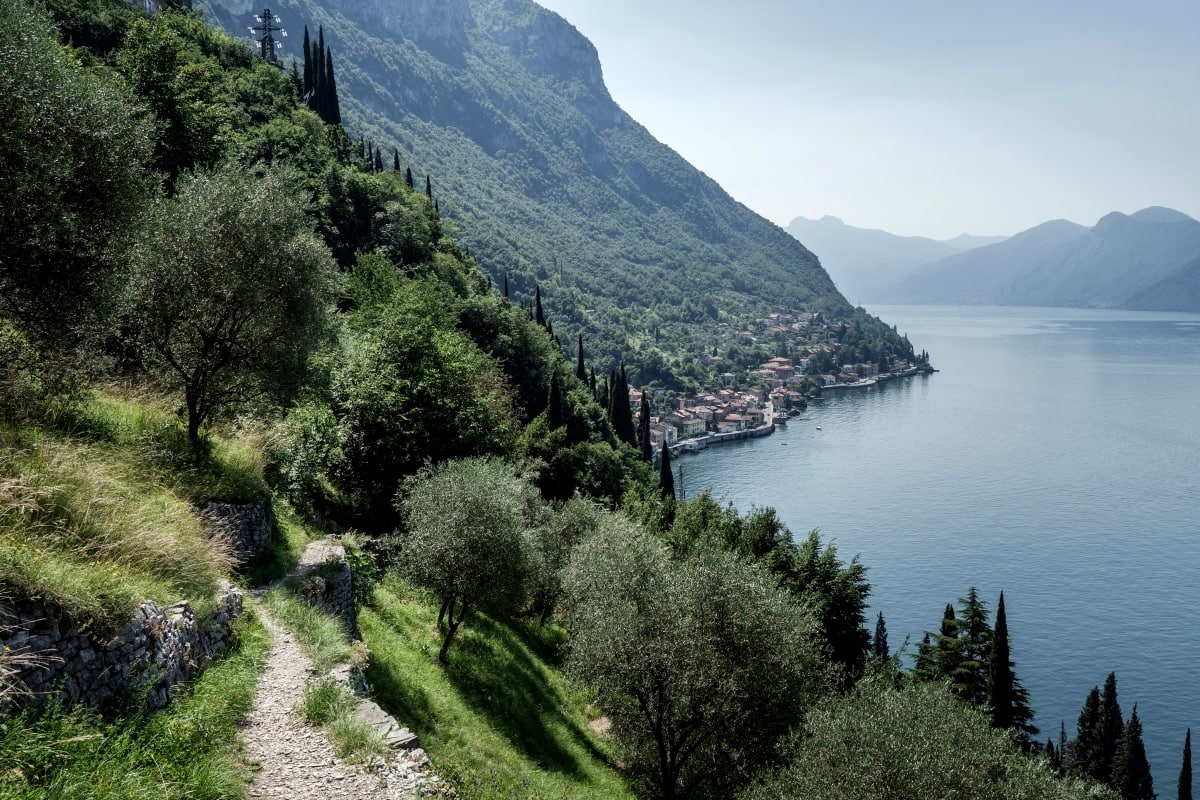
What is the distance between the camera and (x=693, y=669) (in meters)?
18.7

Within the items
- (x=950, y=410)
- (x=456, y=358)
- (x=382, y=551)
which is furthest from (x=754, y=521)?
(x=950, y=410)

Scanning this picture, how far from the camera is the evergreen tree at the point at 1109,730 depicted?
41969 millimetres

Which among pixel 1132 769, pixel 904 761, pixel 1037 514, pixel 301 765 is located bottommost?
pixel 1132 769

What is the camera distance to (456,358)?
31.8 metres

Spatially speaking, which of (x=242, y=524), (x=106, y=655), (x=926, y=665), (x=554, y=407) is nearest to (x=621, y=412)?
(x=554, y=407)

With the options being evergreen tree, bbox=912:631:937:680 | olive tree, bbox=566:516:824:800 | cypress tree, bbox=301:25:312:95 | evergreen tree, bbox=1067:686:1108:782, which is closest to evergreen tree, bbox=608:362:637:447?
evergreen tree, bbox=912:631:937:680

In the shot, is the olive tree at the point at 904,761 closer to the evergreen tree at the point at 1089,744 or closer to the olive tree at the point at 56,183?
the olive tree at the point at 56,183

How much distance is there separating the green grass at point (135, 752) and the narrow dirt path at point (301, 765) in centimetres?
28

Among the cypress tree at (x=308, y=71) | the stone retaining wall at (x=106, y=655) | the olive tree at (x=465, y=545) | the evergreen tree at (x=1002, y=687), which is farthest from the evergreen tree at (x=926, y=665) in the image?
the cypress tree at (x=308, y=71)

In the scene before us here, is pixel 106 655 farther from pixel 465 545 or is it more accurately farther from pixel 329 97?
pixel 329 97

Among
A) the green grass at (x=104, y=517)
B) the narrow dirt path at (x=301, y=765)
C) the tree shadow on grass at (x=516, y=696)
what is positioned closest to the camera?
the green grass at (x=104, y=517)

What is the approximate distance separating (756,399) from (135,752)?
157455mm

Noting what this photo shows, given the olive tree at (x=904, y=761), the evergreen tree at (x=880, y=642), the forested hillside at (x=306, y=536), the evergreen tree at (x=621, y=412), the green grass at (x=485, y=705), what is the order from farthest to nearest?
the evergreen tree at (x=621, y=412) < the evergreen tree at (x=880, y=642) < the olive tree at (x=904, y=761) < the green grass at (x=485, y=705) < the forested hillside at (x=306, y=536)

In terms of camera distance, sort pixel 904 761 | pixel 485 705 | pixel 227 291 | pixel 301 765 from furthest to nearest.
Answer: pixel 485 705 < pixel 227 291 < pixel 904 761 < pixel 301 765
